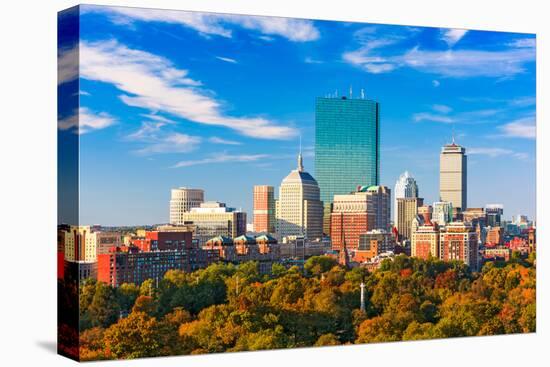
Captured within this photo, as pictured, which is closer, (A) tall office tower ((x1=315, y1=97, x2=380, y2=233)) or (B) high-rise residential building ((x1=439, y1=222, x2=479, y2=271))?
(A) tall office tower ((x1=315, y1=97, x2=380, y2=233))

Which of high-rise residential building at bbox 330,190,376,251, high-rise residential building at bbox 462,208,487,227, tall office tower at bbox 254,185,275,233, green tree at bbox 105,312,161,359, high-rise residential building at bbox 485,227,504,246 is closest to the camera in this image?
green tree at bbox 105,312,161,359

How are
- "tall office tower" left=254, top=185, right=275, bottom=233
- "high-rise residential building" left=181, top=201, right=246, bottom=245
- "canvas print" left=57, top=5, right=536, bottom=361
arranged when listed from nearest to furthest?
"canvas print" left=57, top=5, right=536, bottom=361 < "high-rise residential building" left=181, top=201, right=246, bottom=245 < "tall office tower" left=254, top=185, right=275, bottom=233

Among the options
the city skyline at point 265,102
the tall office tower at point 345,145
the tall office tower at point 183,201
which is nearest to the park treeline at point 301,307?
the tall office tower at point 183,201

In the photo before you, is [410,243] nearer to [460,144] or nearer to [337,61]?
[460,144]

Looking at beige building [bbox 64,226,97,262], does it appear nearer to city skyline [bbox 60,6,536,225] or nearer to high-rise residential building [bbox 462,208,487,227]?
city skyline [bbox 60,6,536,225]

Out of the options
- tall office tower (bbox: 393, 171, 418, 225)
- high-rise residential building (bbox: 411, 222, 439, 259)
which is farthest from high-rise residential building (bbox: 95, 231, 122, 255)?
high-rise residential building (bbox: 411, 222, 439, 259)

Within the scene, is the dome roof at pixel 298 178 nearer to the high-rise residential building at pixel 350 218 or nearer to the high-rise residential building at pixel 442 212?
the high-rise residential building at pixel 350 218

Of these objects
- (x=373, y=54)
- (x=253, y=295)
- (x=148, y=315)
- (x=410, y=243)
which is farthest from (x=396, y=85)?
(x=148, y=315)
